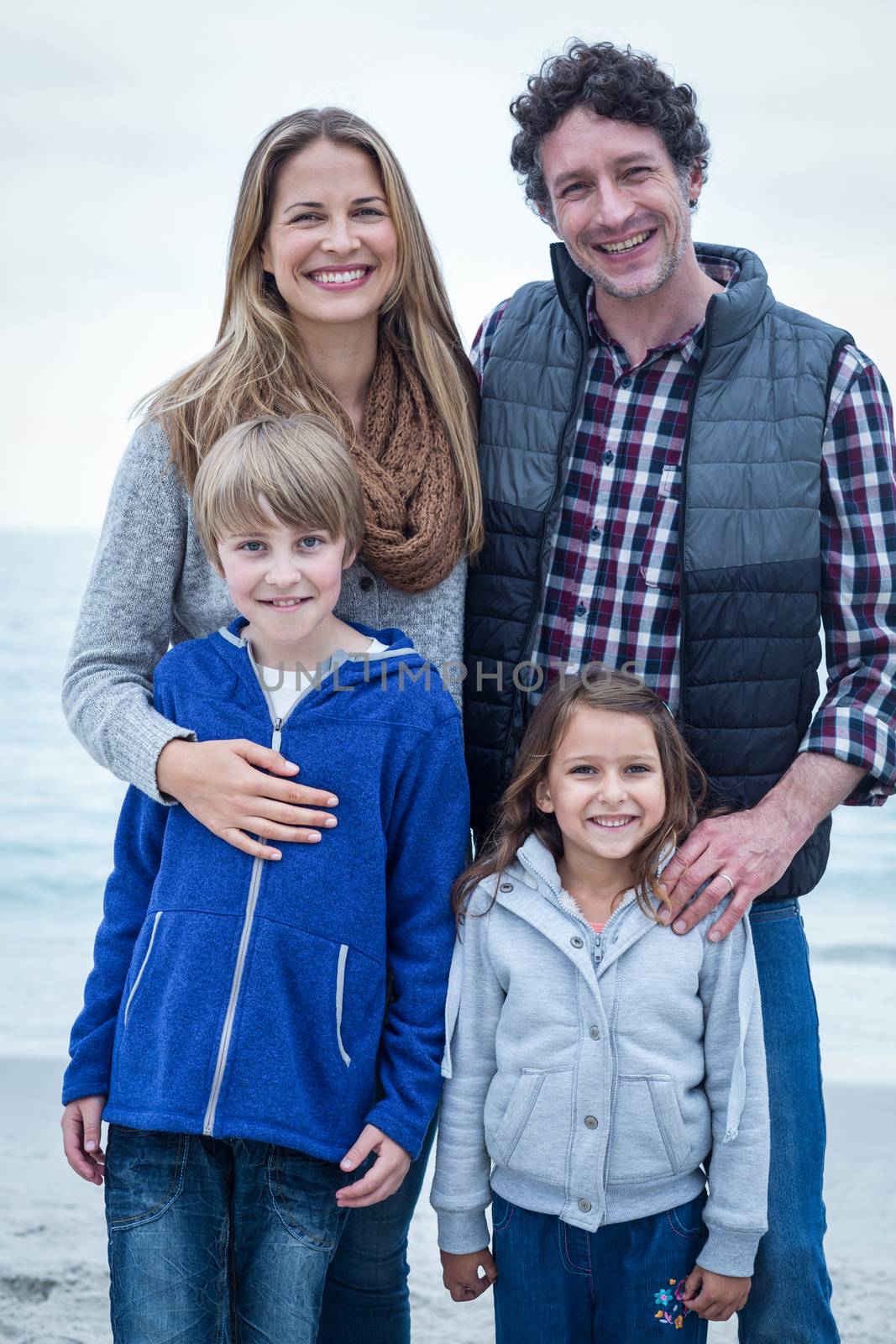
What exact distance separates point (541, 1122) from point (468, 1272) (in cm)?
29

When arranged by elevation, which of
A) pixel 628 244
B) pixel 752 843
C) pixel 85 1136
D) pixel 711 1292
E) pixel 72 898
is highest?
pixel 628 244

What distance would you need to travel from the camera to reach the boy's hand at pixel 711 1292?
1722mm

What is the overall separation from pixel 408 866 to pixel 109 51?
14279mm

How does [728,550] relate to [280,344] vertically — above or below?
below

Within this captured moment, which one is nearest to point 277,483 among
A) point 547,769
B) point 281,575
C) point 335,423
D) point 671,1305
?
point 281,575

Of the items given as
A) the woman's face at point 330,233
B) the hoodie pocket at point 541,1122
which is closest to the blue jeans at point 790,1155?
the hoodie pocket at point 541,1122

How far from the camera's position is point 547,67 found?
7.04 feet

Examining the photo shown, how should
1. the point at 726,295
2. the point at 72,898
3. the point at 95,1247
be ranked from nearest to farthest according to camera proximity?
the point at 726,295 < the point at 95,1247 < the point at 72,898

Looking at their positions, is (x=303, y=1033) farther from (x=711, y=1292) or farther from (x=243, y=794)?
(x=711, y=1292)

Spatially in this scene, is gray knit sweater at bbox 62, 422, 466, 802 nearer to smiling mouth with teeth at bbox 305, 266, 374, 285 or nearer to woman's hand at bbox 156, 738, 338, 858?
woman's hand at bbox 156, 738, 338, 858

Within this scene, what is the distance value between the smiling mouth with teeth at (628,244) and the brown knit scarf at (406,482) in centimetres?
39

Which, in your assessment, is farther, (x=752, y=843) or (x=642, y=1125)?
(x=752, y=843)

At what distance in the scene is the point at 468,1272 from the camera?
179cm

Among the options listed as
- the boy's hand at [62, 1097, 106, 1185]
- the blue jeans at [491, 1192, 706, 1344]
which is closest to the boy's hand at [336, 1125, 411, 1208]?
the blue jeans at [491, 1192, 706, 1344]
